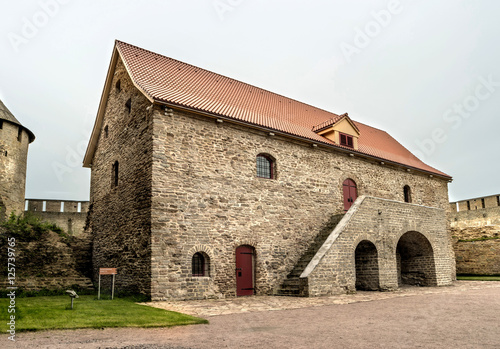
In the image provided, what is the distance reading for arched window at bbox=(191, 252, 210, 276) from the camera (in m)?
13.9

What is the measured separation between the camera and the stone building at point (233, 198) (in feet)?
45.1

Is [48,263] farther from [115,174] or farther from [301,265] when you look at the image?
[301,265]

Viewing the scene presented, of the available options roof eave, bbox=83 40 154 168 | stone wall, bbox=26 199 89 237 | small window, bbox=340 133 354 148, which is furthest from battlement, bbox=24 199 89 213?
small window, bbox=340 133 354 148

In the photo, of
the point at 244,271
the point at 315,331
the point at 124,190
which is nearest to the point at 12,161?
the point at 124,190

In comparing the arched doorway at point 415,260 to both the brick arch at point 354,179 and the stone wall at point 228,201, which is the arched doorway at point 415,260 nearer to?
the stone wall at point 228,201

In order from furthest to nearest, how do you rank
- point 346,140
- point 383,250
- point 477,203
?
point 477,203 < point 346,140 < point 383,250

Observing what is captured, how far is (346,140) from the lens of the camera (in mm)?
20359

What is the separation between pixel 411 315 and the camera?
9.35m

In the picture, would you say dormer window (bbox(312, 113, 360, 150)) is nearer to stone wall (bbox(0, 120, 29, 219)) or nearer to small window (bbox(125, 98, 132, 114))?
small window (bbox(125, 98, 132, 114))

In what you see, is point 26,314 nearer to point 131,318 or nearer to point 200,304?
point 131,318

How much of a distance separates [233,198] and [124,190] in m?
4.36

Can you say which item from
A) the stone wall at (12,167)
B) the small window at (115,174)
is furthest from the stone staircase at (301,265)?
the stone wall at (12,167)

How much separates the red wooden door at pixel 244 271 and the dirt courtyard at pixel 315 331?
3.64 metres

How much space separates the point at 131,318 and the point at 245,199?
769 cm
